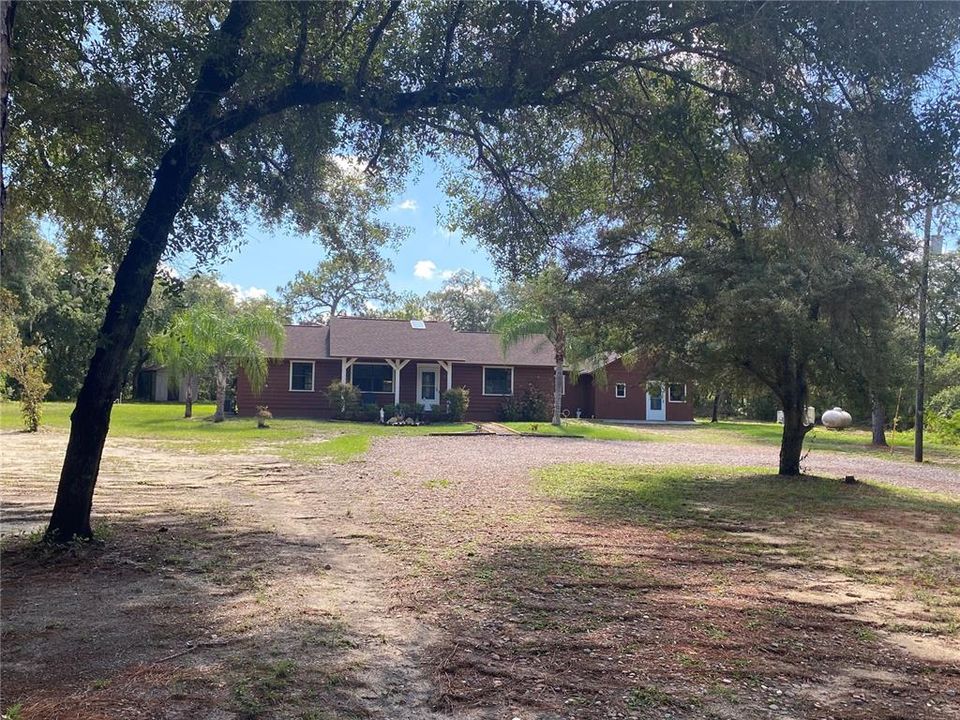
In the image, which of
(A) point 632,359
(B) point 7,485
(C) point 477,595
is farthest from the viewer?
(A) point 632,359

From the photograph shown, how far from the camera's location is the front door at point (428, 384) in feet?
103

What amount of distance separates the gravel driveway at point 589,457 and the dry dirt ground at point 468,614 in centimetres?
475

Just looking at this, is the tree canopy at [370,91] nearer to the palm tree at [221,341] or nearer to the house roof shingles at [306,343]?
the palm tree at [221,341]

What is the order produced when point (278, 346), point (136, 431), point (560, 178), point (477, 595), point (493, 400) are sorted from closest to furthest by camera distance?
point (477, 595) < point (560, 178) < point (136, 431) < point (278, 346) < point (493, 400)

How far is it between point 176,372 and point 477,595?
82.8ft

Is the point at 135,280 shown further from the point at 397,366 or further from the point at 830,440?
the point at 830,440

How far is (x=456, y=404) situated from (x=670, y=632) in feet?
80.5

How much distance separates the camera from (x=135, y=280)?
6488 mm

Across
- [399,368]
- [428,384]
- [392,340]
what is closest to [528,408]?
[428,384]

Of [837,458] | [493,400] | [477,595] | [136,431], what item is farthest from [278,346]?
[477,595]

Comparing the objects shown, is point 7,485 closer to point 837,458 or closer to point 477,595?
point 477,595

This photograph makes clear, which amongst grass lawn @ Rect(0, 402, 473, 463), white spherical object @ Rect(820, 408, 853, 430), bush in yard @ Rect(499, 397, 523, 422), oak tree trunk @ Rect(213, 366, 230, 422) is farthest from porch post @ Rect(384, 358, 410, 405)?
white spherical object @ Rect(820, 408, 853, 430)

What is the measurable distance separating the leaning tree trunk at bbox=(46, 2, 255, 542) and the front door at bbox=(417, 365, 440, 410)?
979 inches

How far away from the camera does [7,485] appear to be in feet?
33.1
